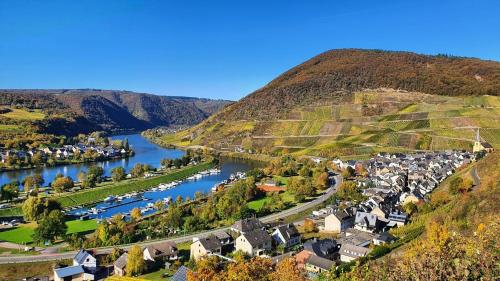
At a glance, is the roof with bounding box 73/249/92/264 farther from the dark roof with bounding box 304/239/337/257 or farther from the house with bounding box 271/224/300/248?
the dark roof with bounding box 304/239/337/257

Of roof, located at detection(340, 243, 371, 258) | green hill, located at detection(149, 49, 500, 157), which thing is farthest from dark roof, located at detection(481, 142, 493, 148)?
roof, located at detection(340, 243, 371, 258)

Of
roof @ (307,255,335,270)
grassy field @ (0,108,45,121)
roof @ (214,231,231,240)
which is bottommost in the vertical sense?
roof @ (214,231,231,240)

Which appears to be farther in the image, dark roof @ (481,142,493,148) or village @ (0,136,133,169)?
village @ (0,136,133,169)

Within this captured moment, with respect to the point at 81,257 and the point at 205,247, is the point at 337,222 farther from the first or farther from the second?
the point at 81,257

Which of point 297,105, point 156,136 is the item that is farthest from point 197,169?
point 156,136

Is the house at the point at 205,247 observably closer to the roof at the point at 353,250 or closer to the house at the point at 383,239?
the roof at the point at 353,250

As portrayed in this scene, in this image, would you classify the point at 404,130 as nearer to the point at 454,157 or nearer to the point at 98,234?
the point at 454,157
